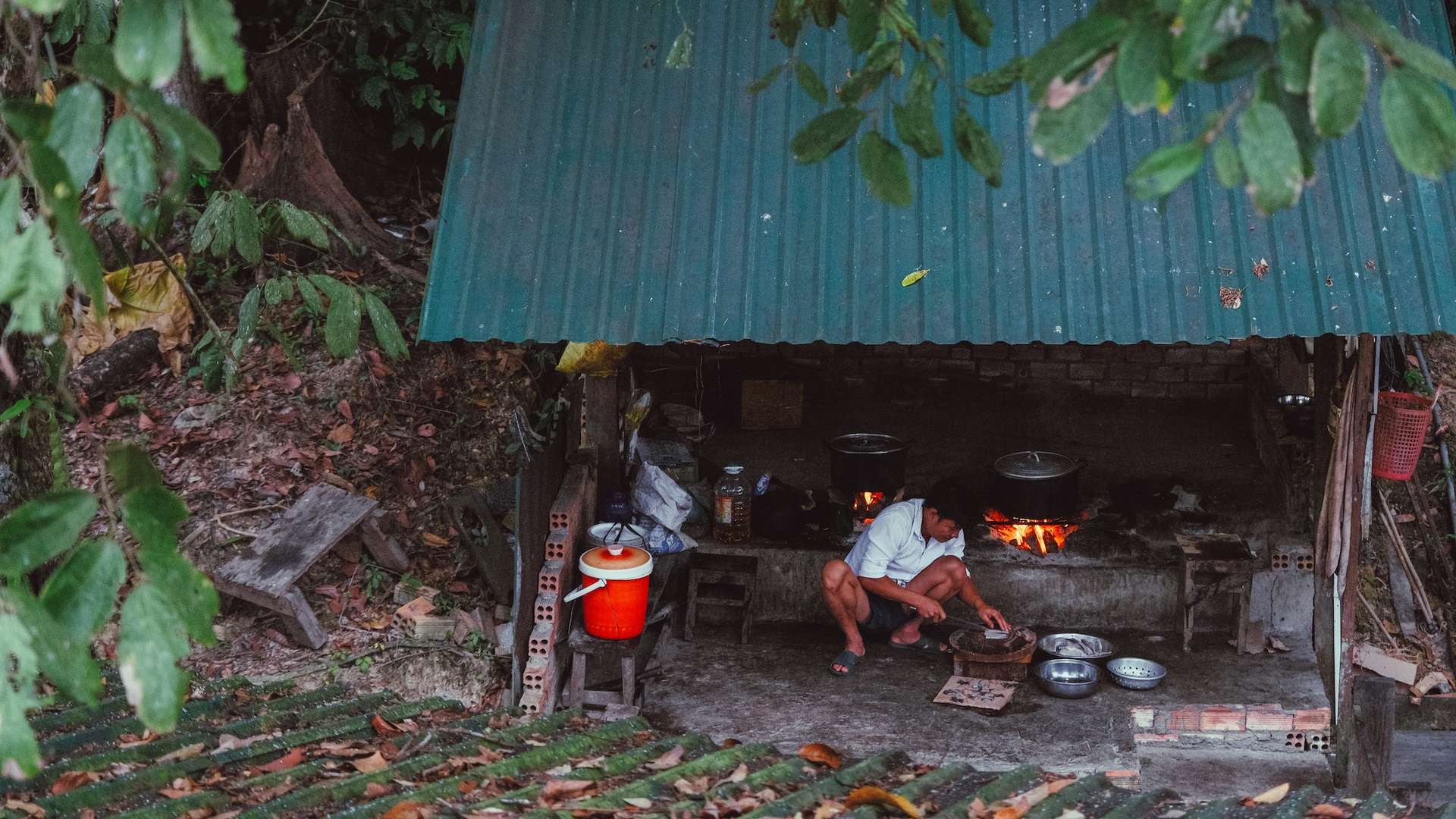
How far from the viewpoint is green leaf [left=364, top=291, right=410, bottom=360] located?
5.38m

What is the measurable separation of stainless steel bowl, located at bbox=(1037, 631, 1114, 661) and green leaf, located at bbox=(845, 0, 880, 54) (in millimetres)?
5213

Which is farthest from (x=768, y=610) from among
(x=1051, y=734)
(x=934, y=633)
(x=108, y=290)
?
(x=108, y=290)

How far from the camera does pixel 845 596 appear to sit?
7.76 meters

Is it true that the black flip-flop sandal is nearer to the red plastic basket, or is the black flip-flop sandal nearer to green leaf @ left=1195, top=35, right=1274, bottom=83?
the red plastic basket

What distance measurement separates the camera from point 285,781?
157 inches

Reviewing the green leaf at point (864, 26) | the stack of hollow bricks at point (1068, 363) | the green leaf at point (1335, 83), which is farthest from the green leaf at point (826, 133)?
the stack of hollow bricks at point (1068, 363)

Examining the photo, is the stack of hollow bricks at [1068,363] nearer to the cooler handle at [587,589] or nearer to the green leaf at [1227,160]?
the cooler handle at [587,589]

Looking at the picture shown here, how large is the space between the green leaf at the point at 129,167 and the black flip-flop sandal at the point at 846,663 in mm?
5756

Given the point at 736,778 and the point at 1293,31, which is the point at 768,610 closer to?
the point at 736,778

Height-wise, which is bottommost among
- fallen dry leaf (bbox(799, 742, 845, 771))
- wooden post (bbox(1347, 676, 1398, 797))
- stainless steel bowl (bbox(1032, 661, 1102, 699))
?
wooden post (bbox(1347, 676, 1398, 797))

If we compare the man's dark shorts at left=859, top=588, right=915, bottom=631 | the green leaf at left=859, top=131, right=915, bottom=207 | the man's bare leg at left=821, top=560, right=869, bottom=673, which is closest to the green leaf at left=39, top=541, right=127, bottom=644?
the green leaf at left=859, top=131, right=915, bottom=207

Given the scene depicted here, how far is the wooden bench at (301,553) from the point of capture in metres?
7.71

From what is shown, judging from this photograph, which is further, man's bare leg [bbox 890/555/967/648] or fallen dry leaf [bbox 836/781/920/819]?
man's bare leg [bbox 890/555/967/648]

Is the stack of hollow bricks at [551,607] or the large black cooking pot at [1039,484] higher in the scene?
the large black cooking pot at [1039,484]
